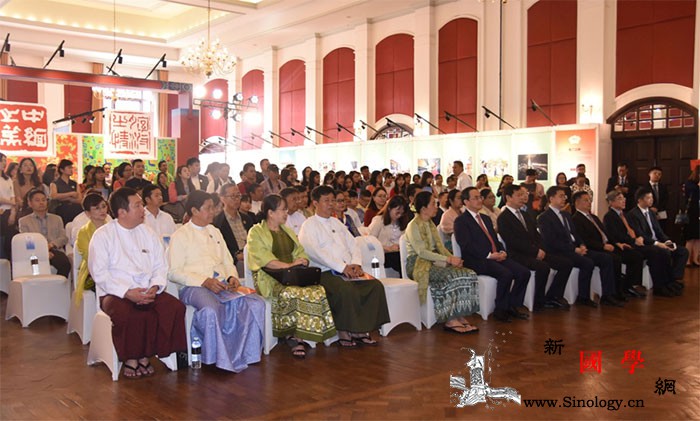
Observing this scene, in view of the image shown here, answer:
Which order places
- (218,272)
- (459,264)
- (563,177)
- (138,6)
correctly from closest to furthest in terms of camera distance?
1. (218,272)
2. (459,264)
3. (563,177)
4. (138,6)

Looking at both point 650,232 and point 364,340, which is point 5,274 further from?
point 650,232

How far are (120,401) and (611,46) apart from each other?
1097 cm

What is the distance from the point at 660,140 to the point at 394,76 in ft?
21.5

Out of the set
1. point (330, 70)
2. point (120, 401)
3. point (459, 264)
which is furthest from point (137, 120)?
point (120, 401)

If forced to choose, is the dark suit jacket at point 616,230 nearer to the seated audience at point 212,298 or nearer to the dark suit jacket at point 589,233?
the dark suit jacket at point 589,233

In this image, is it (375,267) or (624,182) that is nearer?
(375,267)

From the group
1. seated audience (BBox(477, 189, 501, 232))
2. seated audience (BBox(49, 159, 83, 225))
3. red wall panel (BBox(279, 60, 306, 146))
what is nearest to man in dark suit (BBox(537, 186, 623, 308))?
seated audience (BBox(477, 189, 501, 232))

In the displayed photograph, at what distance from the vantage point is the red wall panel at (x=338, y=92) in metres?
17.2

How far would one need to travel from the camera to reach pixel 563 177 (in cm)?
1056

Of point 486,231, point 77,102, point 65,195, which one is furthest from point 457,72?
point 77,102

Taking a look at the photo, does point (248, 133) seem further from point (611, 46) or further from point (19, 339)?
point (19, 339)

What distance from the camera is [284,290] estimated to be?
496 centimetres

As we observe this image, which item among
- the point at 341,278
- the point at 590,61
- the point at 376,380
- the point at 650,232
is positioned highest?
the point at 590,61

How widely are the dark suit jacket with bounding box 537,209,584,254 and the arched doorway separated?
5.40 meters
